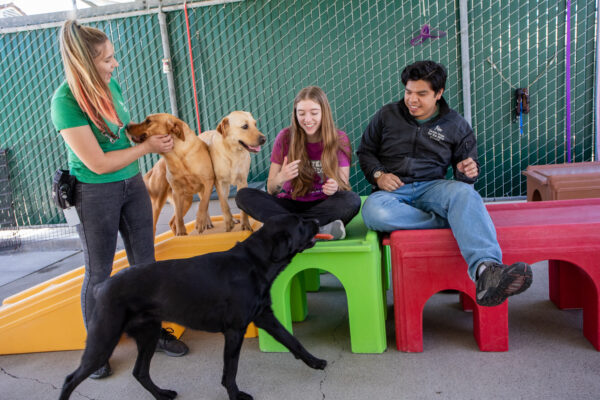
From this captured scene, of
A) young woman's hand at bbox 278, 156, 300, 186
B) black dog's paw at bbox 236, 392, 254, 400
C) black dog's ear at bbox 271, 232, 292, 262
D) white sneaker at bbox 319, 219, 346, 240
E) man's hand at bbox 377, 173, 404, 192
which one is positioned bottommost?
black dog's paw at bbox 236, 392, 254, 400

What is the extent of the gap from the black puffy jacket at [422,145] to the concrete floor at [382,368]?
83 cm

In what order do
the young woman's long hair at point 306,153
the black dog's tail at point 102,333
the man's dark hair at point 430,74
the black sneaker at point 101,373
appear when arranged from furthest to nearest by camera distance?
the young woman's long hair at point 306,153
the man's dark hair at point 430,74
the black sneaker at point 101,373
the black dog's tail at point 102,333

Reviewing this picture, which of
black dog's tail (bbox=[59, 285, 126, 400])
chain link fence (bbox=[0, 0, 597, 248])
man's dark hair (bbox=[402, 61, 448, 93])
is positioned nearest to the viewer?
black dog's tail (bbox=[59, 285, 126, 400])

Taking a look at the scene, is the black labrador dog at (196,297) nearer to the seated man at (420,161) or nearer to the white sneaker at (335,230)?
the white sneaker at (335,230)

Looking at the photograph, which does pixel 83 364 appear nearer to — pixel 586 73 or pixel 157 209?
pixel 157 209

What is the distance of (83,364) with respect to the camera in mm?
1570

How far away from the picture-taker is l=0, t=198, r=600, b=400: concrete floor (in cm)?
170

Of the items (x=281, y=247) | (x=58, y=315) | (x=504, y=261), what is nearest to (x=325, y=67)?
(x=504, y=261)

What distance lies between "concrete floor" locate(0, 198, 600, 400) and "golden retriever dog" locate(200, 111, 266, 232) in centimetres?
85

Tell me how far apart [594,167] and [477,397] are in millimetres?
2607

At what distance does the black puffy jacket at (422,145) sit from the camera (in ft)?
7.79

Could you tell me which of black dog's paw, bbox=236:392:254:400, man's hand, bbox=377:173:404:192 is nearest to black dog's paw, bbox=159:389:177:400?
black dog's paw, bbox=236:392:254:400

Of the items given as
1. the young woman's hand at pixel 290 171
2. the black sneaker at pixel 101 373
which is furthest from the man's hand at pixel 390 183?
the black sneaker at pixel 101 373

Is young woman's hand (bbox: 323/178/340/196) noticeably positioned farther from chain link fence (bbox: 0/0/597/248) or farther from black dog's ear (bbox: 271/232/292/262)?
chain link fence (bbox: 0/0/597/248)
